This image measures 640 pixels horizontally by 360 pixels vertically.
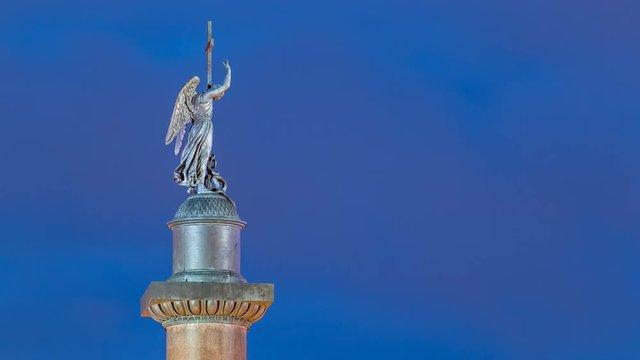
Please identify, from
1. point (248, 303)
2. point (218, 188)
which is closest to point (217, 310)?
point (248, 303)

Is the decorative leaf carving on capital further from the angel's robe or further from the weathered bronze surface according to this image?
the angel's robe

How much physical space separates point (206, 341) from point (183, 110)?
4251 millimetres

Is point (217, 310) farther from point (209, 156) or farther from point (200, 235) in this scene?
point (209, 156)

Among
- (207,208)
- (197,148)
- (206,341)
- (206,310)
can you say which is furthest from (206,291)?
(197,148)

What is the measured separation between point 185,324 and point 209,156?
9.95 ft

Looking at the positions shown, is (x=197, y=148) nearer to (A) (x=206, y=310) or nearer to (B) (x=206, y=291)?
(B) (x=206, y=291)

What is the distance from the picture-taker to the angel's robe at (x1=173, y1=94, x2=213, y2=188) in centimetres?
2598

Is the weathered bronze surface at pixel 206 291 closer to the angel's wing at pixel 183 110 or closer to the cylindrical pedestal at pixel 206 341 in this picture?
the cylindrical pedestal at pixel 206 341

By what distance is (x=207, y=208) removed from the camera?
25.3 meters

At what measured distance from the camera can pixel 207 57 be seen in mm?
26906

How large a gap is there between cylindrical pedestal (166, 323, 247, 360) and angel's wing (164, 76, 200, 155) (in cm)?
364

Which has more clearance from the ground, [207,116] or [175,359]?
[207,116]

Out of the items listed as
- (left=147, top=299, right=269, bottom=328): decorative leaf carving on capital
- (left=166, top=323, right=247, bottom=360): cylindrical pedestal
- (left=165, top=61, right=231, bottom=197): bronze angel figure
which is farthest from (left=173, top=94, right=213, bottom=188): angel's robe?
(left=166, top=323, right=247, bottom=360): cylindrical pedestal

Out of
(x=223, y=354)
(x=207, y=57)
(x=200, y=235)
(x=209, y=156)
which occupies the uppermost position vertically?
(x=207, y=57)
